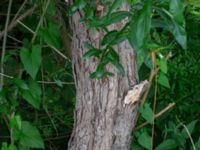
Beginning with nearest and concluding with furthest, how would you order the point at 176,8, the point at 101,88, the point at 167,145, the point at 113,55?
the point at 176,8, the point at 113,55, the point at 101,88, the point at 167,145

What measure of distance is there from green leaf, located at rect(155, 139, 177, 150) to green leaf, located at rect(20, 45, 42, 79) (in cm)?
57

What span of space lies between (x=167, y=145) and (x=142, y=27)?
41.5 inches

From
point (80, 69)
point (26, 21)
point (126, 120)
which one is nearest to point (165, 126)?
point (126, 120)

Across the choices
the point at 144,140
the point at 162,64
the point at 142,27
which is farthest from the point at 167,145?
the point at 142,27

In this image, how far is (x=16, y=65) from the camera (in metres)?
1.75

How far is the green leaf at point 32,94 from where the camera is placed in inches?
56.6

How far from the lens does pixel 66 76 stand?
1.85 meters

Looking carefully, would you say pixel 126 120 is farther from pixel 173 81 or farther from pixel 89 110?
pixel 173 81

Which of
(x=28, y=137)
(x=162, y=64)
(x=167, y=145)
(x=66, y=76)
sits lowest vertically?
(x=167, y=145)

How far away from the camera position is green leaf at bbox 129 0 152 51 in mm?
700

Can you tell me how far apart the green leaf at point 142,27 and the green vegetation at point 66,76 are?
0.35ft

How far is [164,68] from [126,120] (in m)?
0.19

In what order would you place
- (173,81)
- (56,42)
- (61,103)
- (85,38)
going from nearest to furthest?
(85,38) < (56,42) < (173,81) < (61,103)

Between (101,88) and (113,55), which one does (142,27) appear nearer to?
(113,55)
